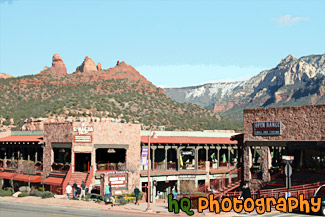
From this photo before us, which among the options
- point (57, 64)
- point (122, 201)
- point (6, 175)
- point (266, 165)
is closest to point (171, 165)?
point (266, 165)

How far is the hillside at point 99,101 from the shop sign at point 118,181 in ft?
197

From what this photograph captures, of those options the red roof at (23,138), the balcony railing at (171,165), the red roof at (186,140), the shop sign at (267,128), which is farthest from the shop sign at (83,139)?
the shop sign at (267,128)

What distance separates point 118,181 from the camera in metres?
44.4

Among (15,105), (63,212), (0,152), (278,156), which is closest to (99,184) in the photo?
(63,212)

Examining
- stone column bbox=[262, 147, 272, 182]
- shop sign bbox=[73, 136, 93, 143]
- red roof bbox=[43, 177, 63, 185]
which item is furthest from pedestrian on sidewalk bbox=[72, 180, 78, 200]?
stone column bbox=[262, 147, 272, 182]

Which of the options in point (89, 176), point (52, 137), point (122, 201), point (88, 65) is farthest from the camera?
point (88, 65)

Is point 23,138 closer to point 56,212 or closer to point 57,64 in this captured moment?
point 56,212

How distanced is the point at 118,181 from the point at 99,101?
72948 mm

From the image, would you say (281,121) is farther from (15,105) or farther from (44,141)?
(15,105)

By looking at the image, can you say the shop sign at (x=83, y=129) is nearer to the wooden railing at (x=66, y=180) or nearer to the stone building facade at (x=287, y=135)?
the wooden railing at (x=66, y=180)

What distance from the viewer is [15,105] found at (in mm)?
122312

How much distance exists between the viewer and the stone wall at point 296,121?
128ft

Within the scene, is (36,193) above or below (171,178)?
below

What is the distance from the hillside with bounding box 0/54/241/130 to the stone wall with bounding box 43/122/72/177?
50.0 metres
